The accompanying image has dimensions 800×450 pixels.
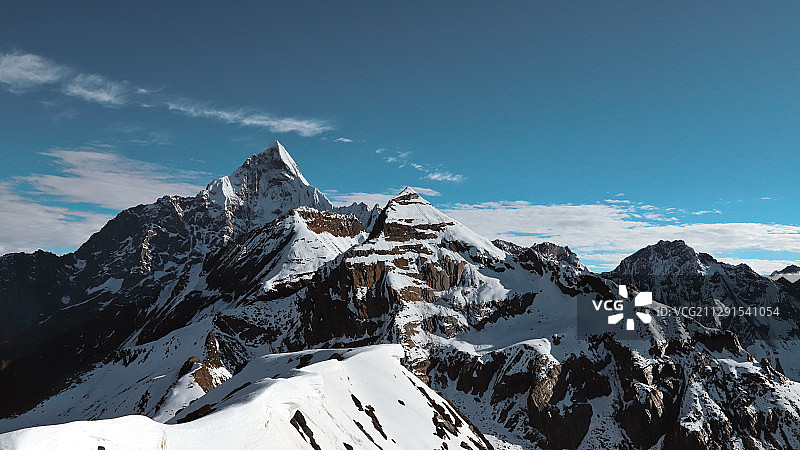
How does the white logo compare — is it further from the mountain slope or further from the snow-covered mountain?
the mountain slope

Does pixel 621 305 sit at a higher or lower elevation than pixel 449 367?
higher

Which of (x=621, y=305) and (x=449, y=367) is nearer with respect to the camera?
(x=449, y=367)

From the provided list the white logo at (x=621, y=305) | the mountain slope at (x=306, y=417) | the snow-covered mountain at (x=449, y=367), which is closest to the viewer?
the mountain slope at (x=306, y=417)

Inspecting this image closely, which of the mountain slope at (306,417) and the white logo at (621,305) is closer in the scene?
the mountain slope at (306,417)

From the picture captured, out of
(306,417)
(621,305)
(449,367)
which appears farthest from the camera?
(621,305)

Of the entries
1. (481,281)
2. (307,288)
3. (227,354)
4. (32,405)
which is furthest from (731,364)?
(32,405)

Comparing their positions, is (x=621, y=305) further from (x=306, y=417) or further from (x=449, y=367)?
(x=306, y=417)

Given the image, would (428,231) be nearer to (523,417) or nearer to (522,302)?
(522,302)

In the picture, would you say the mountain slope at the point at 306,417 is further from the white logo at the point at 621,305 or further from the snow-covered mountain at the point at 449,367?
the white logo at the point at 621,305

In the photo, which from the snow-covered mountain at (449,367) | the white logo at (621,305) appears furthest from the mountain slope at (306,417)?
the white logo at (621,305)

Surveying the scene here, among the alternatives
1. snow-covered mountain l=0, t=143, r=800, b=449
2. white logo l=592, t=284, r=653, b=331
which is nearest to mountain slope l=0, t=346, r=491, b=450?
snow-covered mountain l=0, t=143, r=800, b=449

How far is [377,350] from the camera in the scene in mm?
84500

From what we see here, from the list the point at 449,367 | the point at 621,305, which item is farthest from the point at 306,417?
the point at 621,305

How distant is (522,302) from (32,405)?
19513 centimetres
